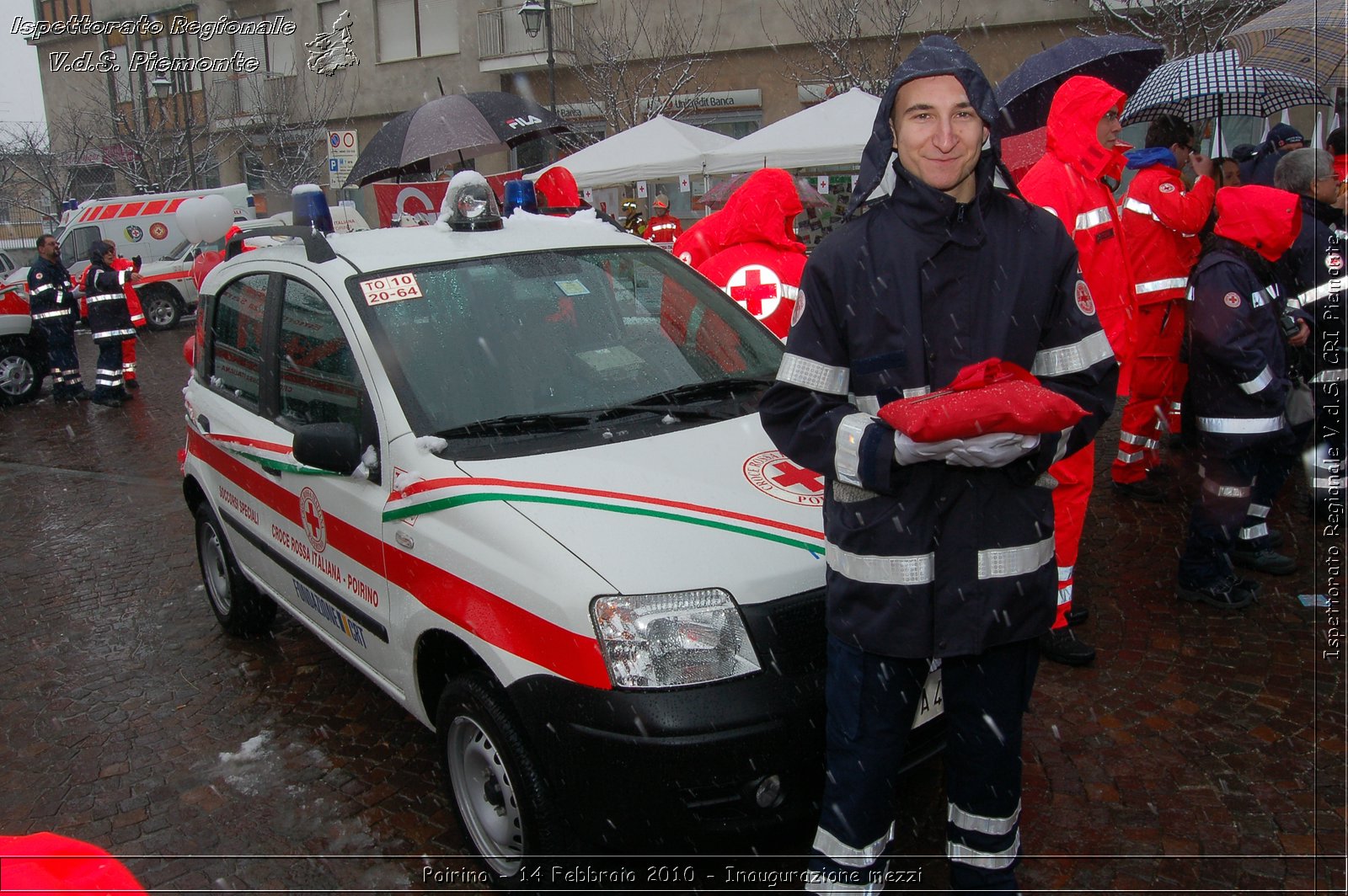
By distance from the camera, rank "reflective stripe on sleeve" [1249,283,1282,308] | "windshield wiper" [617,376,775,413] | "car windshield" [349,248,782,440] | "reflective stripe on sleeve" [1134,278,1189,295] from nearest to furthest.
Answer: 1. "car windshield" [349,248,782,440]
2. "windshield wiper" [617,376,775,413]
3. "reflective stripe on sleeve" [1249,283,1282,308]
4. "reflective stripe on sleeve" [1134,278,1189,295]

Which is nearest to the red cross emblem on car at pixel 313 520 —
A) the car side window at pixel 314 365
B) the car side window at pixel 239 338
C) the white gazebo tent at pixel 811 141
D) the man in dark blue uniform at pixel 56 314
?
the car side window at pixel 314 365

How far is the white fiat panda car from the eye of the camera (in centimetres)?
256

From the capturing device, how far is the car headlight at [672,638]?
2541 mm

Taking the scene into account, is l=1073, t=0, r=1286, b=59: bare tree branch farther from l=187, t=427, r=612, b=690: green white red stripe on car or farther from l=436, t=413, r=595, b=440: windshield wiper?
l=187, t=427, r=612, b=690: green white red stripe on car

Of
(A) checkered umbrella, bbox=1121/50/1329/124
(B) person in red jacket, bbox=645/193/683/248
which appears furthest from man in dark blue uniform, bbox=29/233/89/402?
(A) checkered umbrella, bbox=1121/50/1329/124

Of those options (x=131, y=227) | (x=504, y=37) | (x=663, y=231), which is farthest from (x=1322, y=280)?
(x=504, y=37)

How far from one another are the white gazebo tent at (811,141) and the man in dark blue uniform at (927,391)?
9782 millimetres

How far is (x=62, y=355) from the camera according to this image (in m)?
12.9

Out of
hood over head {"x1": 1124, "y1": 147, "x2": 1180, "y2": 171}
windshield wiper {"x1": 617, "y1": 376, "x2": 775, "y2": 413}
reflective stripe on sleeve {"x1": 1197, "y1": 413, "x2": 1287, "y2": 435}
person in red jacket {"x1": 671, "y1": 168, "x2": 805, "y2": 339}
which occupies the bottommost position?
reflective stripe on sleeve {"x1": 1197, "y1": 413, "x2": 1287, "y2": 435}

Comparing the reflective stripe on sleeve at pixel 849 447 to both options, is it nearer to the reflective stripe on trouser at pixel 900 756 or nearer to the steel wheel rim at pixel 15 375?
the reflective stripe on trouser at pixel 900 756

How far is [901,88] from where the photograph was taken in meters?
2.37

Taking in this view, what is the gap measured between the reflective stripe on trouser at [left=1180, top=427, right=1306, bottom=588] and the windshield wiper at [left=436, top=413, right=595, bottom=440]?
311cm

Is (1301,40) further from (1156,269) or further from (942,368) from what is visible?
(942,368)

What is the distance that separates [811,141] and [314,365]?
31.4 ft
